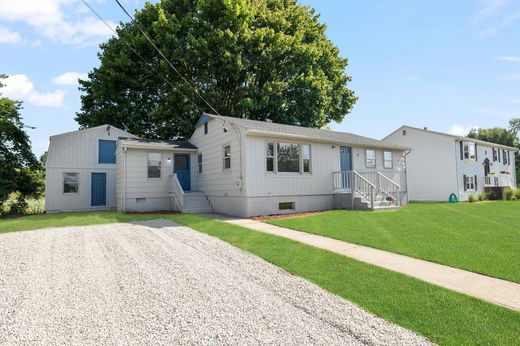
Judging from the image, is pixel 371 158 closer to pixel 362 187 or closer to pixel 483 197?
pixel 362 187

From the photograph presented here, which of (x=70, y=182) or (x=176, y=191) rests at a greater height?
(x=70, y=182)

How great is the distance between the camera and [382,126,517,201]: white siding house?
2377cm

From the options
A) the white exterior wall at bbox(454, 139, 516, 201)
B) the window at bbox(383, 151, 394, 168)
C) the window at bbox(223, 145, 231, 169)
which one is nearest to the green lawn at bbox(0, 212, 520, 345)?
the window at bbox(223, 145, 231, 169)

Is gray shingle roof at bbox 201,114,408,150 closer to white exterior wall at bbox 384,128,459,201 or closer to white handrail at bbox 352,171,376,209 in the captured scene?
white handrail at bbox 352,171,376,209

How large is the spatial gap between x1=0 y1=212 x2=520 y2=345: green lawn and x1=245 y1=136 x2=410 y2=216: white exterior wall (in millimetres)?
6272

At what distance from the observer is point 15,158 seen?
19.0 m

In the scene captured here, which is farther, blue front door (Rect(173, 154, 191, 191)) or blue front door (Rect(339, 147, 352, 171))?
blue front door (Rect(173, 154, 191, 191))

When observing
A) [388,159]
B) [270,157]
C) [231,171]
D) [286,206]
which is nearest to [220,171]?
[231,171]

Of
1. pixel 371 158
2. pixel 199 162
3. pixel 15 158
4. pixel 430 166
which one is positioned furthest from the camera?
pixel 430 166

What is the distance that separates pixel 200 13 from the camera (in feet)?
67.7

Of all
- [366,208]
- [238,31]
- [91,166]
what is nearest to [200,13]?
[238,31]

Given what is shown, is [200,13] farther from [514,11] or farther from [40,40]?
[514,11]

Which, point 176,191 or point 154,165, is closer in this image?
point 176,191

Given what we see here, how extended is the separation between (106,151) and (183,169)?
5569mm
